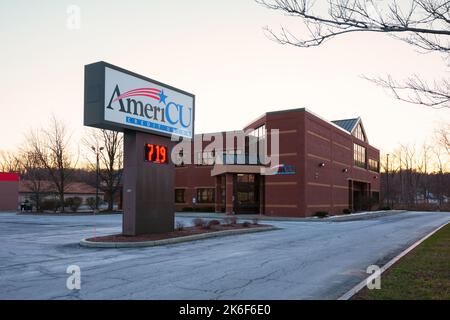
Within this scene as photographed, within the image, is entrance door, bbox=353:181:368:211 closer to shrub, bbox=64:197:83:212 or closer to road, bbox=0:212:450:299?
shrub, bbox=64:197:83:212

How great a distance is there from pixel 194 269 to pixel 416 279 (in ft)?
16.6

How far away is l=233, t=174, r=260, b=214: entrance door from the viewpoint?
46281 millimetres

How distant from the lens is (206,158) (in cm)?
5688

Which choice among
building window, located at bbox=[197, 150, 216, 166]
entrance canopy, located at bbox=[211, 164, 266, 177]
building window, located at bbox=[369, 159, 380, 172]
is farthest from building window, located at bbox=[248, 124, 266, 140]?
building window, located at bbox=[369, 159, 380, 172]

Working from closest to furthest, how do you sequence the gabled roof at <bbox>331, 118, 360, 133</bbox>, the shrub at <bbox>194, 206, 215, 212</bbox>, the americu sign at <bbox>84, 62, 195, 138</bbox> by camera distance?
the americu sign at <bbox>84, 62, 195, 138</bbox> → the shrub at <bbox>194, 206, 215, 212</bbox> → the gabled roof at <bbox>331, 118, 360, 133</bbox>

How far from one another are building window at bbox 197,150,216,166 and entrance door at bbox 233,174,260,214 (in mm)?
10271

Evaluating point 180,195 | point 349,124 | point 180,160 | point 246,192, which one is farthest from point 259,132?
point 349,124

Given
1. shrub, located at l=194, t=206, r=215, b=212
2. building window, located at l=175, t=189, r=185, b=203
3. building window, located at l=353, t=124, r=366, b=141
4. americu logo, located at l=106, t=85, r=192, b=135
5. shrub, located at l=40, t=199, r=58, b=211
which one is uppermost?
building window, located at l=353, t=124, r=366, b=141

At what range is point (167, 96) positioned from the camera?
20109 mm

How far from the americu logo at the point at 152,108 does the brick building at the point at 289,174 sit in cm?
2088

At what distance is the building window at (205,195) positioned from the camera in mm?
55844
